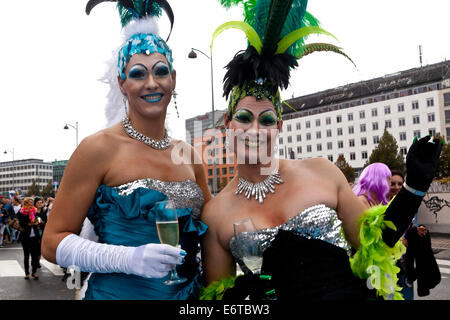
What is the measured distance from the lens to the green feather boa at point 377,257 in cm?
191

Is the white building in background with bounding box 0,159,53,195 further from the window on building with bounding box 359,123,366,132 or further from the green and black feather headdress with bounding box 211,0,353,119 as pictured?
the green and black feather headdress with bounding box 211,0,353,119

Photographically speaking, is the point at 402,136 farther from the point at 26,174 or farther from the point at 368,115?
the point at 26,174

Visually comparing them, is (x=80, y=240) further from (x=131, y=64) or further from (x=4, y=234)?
(x=4, y=234)

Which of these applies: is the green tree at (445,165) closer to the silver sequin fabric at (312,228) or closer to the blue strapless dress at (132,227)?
the silver sequin fabric at (312,228)

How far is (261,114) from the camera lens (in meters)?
2.15

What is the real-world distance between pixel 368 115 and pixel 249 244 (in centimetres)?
5921

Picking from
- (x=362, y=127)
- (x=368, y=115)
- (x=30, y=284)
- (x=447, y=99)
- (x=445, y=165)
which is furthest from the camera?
(x=362, y=127)

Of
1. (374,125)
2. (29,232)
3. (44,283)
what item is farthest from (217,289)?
(374,125)

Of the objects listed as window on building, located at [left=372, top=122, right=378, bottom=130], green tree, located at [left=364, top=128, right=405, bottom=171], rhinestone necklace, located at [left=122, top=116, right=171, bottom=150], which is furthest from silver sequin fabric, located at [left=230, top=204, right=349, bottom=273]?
window on building, located at [left=372, top=122, right=378, bottom=130]

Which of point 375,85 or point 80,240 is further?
point 375,85

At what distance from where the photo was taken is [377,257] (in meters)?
1.95

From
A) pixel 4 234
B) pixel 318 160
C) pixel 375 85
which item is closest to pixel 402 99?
pixel 375 85

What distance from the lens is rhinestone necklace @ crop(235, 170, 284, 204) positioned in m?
2.17
